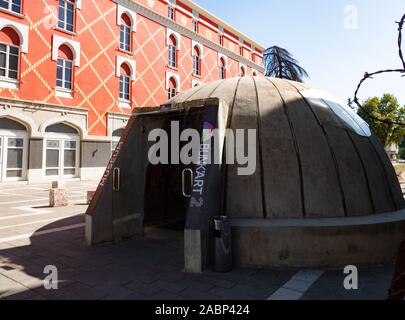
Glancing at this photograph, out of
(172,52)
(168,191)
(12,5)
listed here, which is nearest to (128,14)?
(172,52)

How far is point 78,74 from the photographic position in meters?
24.0

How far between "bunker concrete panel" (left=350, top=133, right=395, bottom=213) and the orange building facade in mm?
10412

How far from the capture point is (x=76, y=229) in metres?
9.73

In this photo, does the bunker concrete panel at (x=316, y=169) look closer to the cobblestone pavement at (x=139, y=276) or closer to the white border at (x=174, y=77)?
the cobblestone pavement at (x=139, y=276)

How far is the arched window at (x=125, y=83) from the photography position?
27.9m

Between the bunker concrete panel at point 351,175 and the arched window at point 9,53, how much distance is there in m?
20.9

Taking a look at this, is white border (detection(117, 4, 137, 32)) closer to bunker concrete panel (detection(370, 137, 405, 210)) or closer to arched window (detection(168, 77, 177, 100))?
arched window (detection(168, 77, 177, 100))

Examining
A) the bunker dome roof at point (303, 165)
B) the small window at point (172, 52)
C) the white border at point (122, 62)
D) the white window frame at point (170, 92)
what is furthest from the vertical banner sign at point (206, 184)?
the small window at point (172, 52)

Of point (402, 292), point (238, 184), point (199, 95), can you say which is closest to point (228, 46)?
point (199, 95)

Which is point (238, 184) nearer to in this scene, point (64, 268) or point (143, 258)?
point (143, 258)

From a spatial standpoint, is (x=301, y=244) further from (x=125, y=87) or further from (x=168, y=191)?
(x=125, y=87)

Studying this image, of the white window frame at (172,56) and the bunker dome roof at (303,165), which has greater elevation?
the white window frame at (172,56)

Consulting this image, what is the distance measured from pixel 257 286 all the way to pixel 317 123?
174 inches

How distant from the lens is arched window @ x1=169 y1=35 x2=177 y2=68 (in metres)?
32.9
